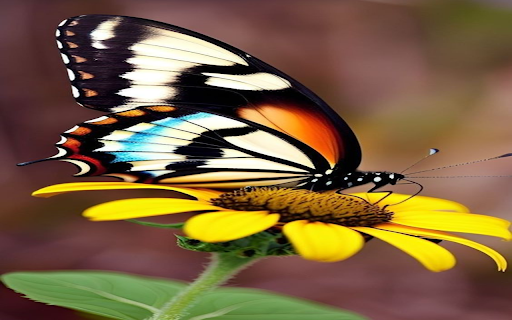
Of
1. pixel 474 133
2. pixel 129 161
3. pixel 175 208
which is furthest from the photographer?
pixel 474 133

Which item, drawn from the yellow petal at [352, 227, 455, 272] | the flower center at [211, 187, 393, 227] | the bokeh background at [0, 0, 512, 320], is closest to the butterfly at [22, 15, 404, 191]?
the flower center at [211, 187, 393, 227]

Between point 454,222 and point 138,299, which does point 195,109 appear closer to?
point 138,299

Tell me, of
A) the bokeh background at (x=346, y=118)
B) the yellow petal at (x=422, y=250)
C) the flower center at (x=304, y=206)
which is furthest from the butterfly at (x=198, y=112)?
the bokeh background at (x=346, y=118)

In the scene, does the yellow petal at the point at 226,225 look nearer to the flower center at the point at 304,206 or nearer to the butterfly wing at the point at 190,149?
the flower center at the point at 304,206

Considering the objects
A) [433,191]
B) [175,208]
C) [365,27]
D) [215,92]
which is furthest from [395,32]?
[175,208]

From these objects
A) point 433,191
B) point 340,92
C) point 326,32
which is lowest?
point 433,191

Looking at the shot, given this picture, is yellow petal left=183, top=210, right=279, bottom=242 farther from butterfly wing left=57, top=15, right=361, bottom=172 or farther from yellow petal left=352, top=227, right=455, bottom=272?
butterfly wing left=57, top=15, right=361, bottom=172

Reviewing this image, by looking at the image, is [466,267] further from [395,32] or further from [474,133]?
[395,32]
